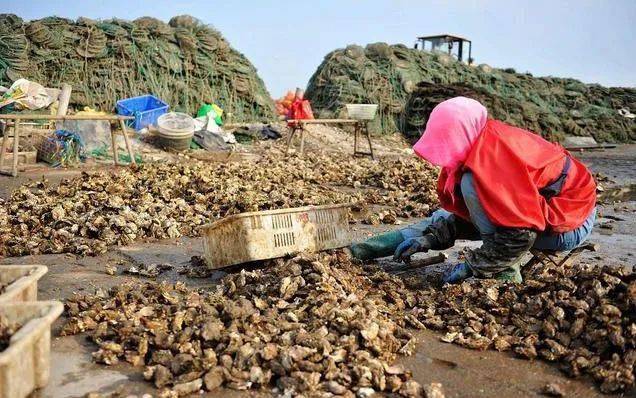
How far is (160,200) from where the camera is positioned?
579cm

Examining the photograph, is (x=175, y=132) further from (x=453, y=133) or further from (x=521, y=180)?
(x=521, y=180)

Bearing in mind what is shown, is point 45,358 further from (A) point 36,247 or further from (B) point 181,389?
(A) point 36,247

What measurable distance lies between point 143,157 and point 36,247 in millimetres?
5863

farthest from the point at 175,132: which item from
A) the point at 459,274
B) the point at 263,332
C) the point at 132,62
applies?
the point at 263,332

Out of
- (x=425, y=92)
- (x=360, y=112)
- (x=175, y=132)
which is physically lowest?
(x=175, y=132)

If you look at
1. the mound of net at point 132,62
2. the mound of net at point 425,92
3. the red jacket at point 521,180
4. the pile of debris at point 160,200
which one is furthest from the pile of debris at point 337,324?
the mound of net at point 425,92

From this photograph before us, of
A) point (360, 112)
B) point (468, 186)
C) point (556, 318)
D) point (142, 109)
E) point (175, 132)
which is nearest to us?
point (556, 318)

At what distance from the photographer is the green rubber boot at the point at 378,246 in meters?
4.03

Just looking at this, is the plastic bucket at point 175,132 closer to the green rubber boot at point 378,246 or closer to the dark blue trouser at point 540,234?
the green rubber boot at point 378,246

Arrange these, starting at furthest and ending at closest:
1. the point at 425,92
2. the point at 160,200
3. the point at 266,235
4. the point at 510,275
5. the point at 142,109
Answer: the point at 425,92, the point at 142,109, the point at 160,200, the point at 266,235, the point at 510,275

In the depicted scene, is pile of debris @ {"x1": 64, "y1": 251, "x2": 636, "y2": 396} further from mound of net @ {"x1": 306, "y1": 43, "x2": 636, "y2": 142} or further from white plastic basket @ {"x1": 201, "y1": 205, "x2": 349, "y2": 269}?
mound of net @ {"x1": 306, "y1": 43, "x2": 636, "y2": 142}

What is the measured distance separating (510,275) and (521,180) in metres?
0.59

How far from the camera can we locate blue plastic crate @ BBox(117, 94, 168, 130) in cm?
1188

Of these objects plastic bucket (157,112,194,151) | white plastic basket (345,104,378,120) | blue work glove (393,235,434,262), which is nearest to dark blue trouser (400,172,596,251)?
blue work glove (393,235,434,262)
